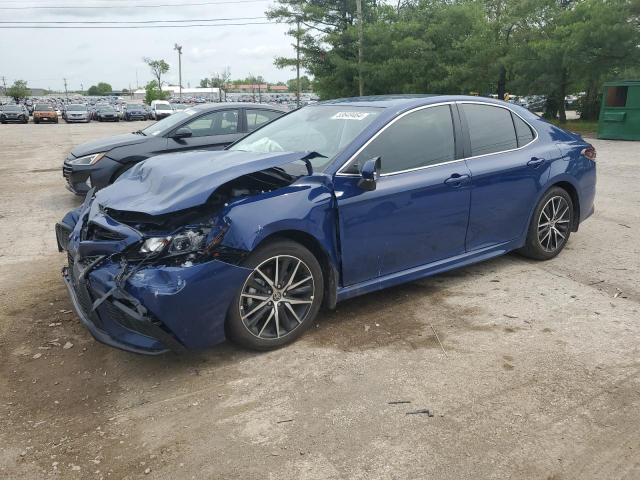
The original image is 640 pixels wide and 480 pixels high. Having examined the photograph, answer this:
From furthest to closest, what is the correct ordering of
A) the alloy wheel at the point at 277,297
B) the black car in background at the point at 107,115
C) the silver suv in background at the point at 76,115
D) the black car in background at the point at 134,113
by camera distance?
the black car in background at the point at 134,113 < the black car in background at the point at 107,115 < the silver suv in background at the point at 76,115 < the alloy wheel at the point at 277,297

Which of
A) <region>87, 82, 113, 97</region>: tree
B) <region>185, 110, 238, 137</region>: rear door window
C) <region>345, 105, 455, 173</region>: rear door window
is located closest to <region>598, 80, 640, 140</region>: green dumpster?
<region>185, 110, 238, 137</region>: rear door window

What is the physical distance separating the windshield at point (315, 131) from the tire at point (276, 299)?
0.75 metres

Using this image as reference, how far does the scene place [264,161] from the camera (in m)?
3.71

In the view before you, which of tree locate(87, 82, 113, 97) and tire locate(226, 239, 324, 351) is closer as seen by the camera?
tire locate(226, 239, 324, 351)

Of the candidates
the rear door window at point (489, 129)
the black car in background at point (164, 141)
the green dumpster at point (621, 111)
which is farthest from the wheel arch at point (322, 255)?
the green dumpster at point (621, 111)

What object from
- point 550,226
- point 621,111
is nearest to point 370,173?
point 550,226

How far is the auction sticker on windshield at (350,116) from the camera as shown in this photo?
440 cm

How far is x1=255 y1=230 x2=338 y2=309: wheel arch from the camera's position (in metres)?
3.72

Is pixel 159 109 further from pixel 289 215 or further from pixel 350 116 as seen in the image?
pixel 289 215

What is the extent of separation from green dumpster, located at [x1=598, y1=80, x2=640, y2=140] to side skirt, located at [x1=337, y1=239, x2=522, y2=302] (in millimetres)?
15640

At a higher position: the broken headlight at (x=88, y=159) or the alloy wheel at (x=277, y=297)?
the broken headlight at (x=88, y=159)

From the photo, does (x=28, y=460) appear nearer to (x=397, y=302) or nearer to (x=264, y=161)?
(x=264, y=161)

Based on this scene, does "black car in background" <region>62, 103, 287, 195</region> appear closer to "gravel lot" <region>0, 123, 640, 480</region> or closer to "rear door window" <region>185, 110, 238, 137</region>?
"rear door window" <region>185, 110, 238, 137</region>

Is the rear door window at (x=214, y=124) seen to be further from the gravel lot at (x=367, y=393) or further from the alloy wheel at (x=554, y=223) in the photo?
the alloy wheel at (x=554, y=223)
